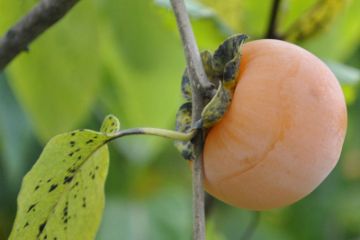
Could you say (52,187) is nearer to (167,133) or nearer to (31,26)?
(167,133)

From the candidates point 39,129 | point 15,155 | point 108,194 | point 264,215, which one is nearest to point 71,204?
point 39,129

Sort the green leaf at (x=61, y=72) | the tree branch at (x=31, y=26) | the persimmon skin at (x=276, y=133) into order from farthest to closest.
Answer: the green leaf at (x=61, y=72) < the tree branch at (x=31, y=26) < the persimmon skin at (x=276, y=133)

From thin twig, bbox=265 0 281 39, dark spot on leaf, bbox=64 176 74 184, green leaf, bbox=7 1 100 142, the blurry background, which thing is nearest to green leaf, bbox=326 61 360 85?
the blurry background

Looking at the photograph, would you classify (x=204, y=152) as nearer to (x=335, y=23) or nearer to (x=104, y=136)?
(x=104, y=136)

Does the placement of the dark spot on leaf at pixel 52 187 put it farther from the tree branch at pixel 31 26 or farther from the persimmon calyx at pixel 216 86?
the tree branch at pixel 31 26

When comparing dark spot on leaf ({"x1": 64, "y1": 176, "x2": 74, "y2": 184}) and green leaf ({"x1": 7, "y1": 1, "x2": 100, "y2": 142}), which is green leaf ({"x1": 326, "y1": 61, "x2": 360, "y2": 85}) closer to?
green leaf ({"x1": 7, "y1": 1, "x2": 100, "y2": 142})

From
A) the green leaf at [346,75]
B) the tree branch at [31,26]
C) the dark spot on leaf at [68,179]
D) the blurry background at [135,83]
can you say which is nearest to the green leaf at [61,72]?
the blurry background at [135,83]
